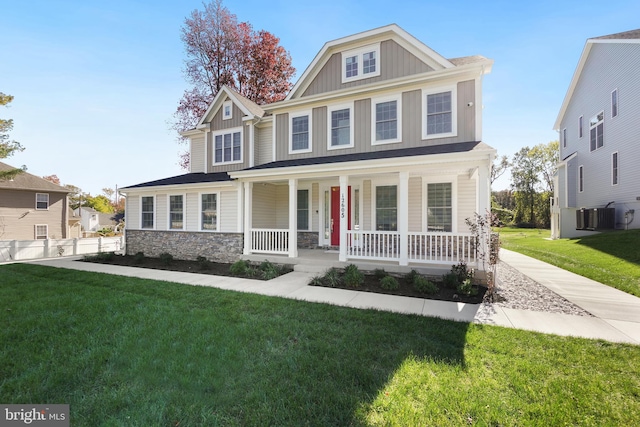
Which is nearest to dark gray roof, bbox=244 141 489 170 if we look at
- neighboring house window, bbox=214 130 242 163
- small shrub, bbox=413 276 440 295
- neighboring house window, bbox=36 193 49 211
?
small shrub, bbox=413 276 440 295

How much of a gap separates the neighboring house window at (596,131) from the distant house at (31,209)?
36.9 m

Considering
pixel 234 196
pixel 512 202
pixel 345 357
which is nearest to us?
pixel 345 357

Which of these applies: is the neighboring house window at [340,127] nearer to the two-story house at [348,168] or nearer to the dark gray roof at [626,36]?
the two-story house at [348,168]

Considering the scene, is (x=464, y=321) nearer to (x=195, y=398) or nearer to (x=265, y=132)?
(x=195, y=398)

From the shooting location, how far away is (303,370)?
2.99 metres

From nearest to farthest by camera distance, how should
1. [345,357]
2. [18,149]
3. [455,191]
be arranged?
[345,357] → [455,191] → [18,149]

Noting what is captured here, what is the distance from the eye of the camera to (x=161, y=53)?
11.2m

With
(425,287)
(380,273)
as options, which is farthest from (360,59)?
(425,287)

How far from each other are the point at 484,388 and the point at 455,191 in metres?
7.03

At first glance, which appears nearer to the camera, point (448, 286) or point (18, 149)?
point (448, 286)

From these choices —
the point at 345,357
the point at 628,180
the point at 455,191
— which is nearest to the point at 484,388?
the point at 345,357

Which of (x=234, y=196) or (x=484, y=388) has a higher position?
(x=234, y=196)

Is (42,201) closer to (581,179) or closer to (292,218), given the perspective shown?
(292,218)

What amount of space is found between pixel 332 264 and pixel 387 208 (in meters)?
Answer: 3.12
